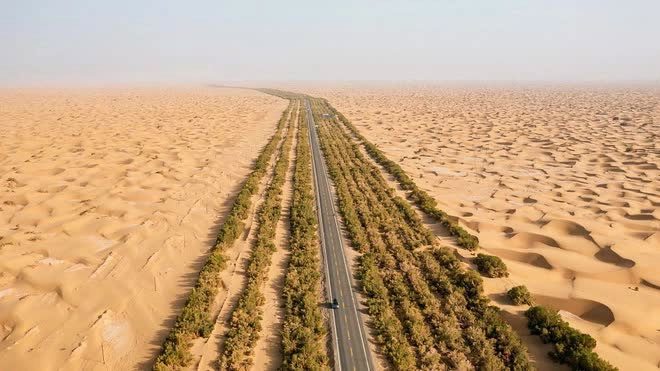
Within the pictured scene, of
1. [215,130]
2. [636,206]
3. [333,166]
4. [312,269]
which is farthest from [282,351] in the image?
[215,130]

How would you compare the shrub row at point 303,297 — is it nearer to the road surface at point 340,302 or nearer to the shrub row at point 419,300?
the road surface at point 340,302

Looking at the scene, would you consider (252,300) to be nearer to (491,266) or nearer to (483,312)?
(483,312)

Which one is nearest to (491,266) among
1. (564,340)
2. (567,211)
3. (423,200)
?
(564,340)

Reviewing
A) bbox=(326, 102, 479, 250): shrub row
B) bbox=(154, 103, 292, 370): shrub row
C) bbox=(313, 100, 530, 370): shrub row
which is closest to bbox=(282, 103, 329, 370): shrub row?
bbox=(313, 100, 530, 370): shrub row

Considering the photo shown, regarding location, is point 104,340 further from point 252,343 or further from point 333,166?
point 333,166

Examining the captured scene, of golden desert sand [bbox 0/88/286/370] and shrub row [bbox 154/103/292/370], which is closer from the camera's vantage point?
shrub row [bbox 154/103/292/370]

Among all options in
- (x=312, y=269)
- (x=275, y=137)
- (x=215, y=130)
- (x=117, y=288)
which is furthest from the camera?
(x=215, y=130)

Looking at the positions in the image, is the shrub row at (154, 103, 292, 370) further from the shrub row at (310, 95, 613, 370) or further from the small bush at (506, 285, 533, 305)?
the small bush at (506, 285, 533, 305)
